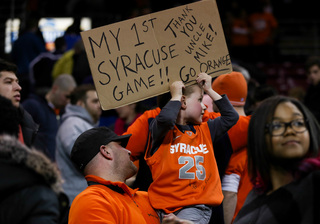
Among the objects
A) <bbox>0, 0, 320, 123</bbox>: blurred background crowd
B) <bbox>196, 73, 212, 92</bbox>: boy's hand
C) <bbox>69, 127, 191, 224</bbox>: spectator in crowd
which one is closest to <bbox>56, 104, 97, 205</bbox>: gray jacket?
<bbox>0, 0, 320, 123</bbox>: blurred background crowd

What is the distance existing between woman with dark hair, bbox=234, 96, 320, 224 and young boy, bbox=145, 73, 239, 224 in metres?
0.92

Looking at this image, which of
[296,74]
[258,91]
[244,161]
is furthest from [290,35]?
[244,161]

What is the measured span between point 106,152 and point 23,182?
1.47 meters

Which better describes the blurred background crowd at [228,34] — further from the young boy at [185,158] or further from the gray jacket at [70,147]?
the young boy at [185,158]

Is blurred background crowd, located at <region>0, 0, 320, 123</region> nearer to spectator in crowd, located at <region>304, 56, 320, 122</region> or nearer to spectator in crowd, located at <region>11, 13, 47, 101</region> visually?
spectator in crowd, located at <region>11, 13, 47, 101</region>

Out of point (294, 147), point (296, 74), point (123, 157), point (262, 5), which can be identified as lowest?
point (296, 74)

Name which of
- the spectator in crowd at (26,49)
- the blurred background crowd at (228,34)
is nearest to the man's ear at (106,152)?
the blurred background crowd at (228,34)

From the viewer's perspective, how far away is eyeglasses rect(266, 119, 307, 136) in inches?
102

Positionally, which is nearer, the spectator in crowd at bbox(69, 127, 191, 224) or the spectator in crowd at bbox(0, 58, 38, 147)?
the spectator in crowd at bbox(69, 127, 191, 224)

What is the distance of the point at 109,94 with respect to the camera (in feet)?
12.9

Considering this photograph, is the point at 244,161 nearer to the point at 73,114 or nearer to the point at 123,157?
the point at 123,157

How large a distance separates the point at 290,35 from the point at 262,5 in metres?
2.63

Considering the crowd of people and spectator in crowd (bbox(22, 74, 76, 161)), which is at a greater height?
the crowd of people

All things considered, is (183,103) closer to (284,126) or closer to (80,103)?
(284,126)
